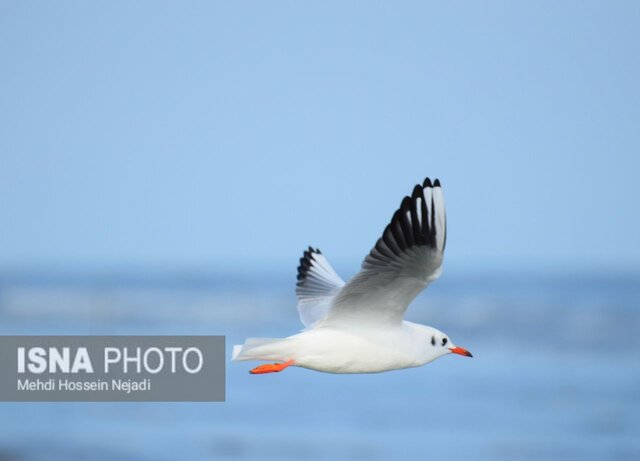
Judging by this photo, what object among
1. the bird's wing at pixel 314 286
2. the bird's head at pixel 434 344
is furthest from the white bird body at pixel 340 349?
the bird's wing at pixel 314 286

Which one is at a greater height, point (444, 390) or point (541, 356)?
point (541, 356)

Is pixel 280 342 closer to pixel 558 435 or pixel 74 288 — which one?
pixel 558 435

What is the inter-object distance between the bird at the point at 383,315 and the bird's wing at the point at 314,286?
55 cm

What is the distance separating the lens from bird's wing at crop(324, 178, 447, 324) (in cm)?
704

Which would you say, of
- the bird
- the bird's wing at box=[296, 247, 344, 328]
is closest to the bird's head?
the bird

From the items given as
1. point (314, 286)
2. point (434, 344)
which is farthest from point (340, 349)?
point (314, 286)

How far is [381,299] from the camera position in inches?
293

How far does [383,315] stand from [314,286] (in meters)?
1.34

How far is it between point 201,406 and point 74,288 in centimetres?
2111

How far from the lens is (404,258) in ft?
23.5

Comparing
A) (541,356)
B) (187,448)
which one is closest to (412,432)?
(187,448)

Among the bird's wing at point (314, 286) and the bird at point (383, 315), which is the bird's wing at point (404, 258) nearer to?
the bird at point (383, 315)

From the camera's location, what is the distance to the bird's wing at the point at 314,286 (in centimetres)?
852

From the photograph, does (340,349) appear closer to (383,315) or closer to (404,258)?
(383,315)
